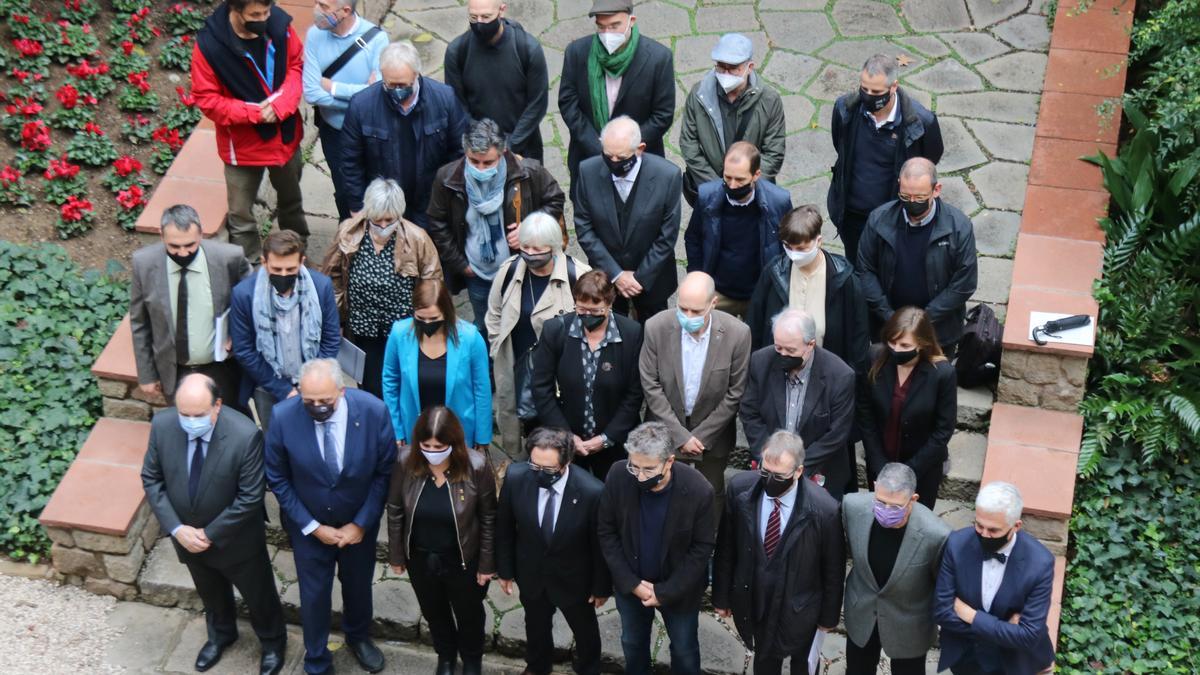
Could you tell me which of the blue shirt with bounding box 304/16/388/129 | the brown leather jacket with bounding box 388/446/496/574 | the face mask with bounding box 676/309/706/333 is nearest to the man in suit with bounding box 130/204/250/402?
the blue shirt with bounding box 304/16/388/129

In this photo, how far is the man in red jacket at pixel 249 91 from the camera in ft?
28.8

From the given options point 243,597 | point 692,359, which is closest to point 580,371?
point 692,359

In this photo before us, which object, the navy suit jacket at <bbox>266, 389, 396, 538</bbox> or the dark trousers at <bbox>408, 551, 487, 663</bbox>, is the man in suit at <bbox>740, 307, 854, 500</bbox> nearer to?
the dark trousers at <bbox>408, 551, 487, 663</bbox>

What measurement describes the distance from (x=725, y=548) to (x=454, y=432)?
1450mm

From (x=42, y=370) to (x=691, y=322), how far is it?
14.4ft

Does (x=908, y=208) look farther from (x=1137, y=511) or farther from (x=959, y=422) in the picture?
(x=1137, y=511)

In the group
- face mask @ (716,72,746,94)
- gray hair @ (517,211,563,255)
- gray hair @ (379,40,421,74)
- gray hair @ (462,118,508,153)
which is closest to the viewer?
gray hair @ (517,211,563,255)

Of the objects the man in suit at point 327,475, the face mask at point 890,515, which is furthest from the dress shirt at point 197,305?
the face mask at point 890,515

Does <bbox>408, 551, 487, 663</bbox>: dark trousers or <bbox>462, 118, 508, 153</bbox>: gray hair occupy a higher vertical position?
<bbox>462, 118, 508, 153</bbox>: gray hair

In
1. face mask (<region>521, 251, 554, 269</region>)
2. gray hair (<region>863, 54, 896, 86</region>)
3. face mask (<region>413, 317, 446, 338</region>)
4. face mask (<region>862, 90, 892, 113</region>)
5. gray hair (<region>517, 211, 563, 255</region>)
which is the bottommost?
face mask (<region>413, 317, 446, 338</region>)

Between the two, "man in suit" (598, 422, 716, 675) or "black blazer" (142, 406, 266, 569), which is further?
"black blazer" (142, 406, 266, 569)

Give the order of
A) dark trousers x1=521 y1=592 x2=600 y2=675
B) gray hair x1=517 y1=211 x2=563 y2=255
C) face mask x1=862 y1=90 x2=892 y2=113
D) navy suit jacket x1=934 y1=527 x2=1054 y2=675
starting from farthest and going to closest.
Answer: face mask x1=862 y1=90 x2=892 y2=113
gray hair x1=517 y1=211 x2=563 y2=255
dark trousers x1=521 y1=592 x2=600 y2=675
navy suit jacket x1=934 y1=527 x2=1054 y2=675

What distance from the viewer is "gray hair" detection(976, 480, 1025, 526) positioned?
664 cm

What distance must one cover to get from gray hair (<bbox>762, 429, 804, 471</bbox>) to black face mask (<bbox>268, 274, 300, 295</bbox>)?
275 centimetres
